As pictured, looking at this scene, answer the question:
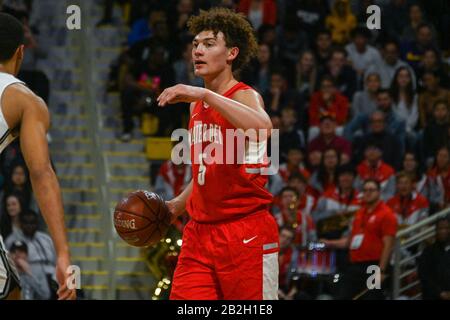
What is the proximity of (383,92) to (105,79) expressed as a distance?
138 inches

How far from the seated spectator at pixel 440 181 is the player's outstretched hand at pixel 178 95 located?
18.6 feet

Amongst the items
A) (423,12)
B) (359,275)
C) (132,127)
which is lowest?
(359,275)

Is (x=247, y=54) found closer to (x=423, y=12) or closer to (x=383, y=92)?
(x=383, y=92)

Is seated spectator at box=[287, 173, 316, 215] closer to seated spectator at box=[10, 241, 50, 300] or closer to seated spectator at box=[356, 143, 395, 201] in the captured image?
seated spectator at box=[356, 143, 395, 201]

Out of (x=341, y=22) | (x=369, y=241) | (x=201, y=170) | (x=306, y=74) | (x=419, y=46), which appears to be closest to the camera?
(x=201, y=170)

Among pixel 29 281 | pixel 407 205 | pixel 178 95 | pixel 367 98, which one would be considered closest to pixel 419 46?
pixel 367 98

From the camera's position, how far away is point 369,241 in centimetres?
930

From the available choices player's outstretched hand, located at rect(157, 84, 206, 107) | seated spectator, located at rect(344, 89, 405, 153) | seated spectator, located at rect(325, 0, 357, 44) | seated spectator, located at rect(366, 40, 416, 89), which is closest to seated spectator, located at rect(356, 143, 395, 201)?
seated spectator, located at rect(344, 89, 405, 153)

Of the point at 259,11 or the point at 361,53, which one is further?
the point at 259,11

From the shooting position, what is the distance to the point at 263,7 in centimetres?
1238

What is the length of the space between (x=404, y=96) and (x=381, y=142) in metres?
0.79

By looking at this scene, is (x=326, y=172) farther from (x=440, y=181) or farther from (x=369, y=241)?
(x=369, y=241)
